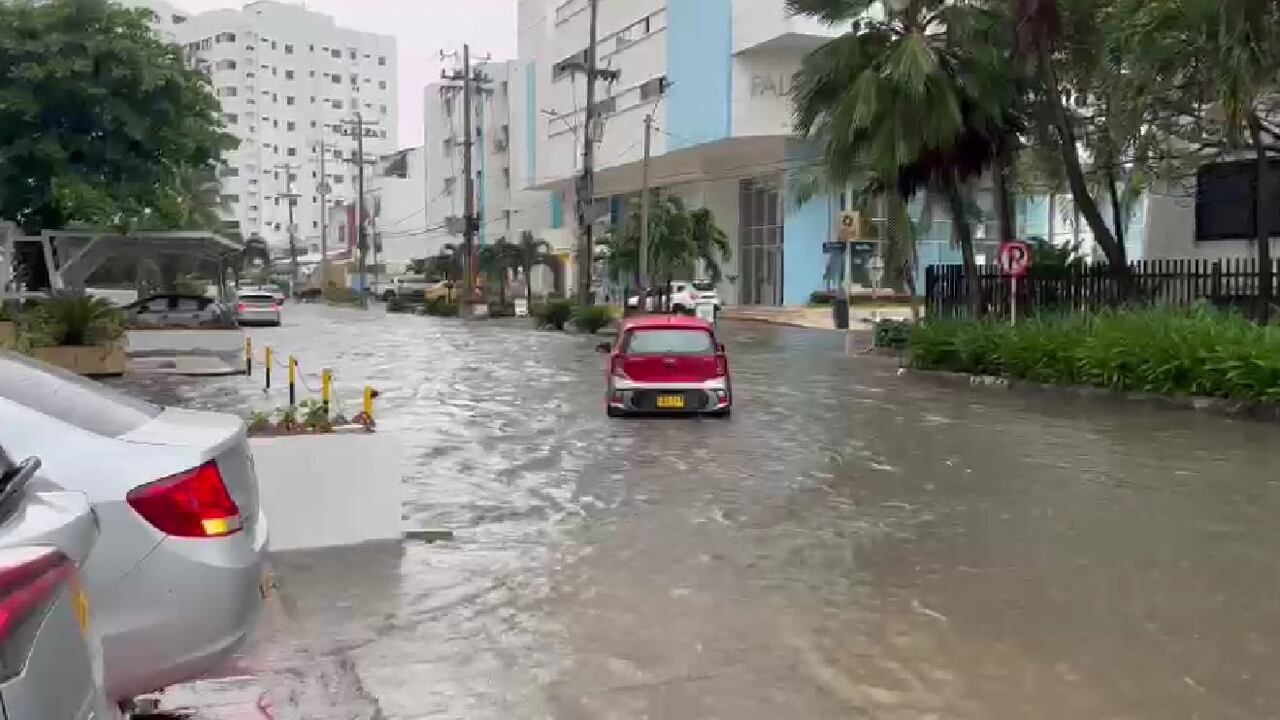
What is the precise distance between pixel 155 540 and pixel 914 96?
70.8 ft

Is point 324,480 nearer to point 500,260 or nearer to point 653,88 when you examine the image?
point 653,88

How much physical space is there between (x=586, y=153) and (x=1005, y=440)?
31.3 metres

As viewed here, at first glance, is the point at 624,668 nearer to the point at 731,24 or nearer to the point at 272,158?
the point at 731,24

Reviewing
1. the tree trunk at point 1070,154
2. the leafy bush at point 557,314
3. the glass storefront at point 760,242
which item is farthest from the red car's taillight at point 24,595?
the glass storefront at point 760,242

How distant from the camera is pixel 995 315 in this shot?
27.2m

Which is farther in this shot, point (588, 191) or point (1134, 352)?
point (588, 191)

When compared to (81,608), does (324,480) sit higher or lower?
lower

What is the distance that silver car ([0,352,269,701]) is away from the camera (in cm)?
442

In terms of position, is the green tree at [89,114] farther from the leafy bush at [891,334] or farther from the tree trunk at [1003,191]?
the tree trunk at [1003,191]

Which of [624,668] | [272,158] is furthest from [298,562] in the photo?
[272,158]

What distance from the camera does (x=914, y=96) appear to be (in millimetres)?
24203

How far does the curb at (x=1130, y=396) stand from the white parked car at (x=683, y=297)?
21.8m

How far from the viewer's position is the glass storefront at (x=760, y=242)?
59656 millimetres

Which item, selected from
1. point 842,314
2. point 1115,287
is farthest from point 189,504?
point 842,314
